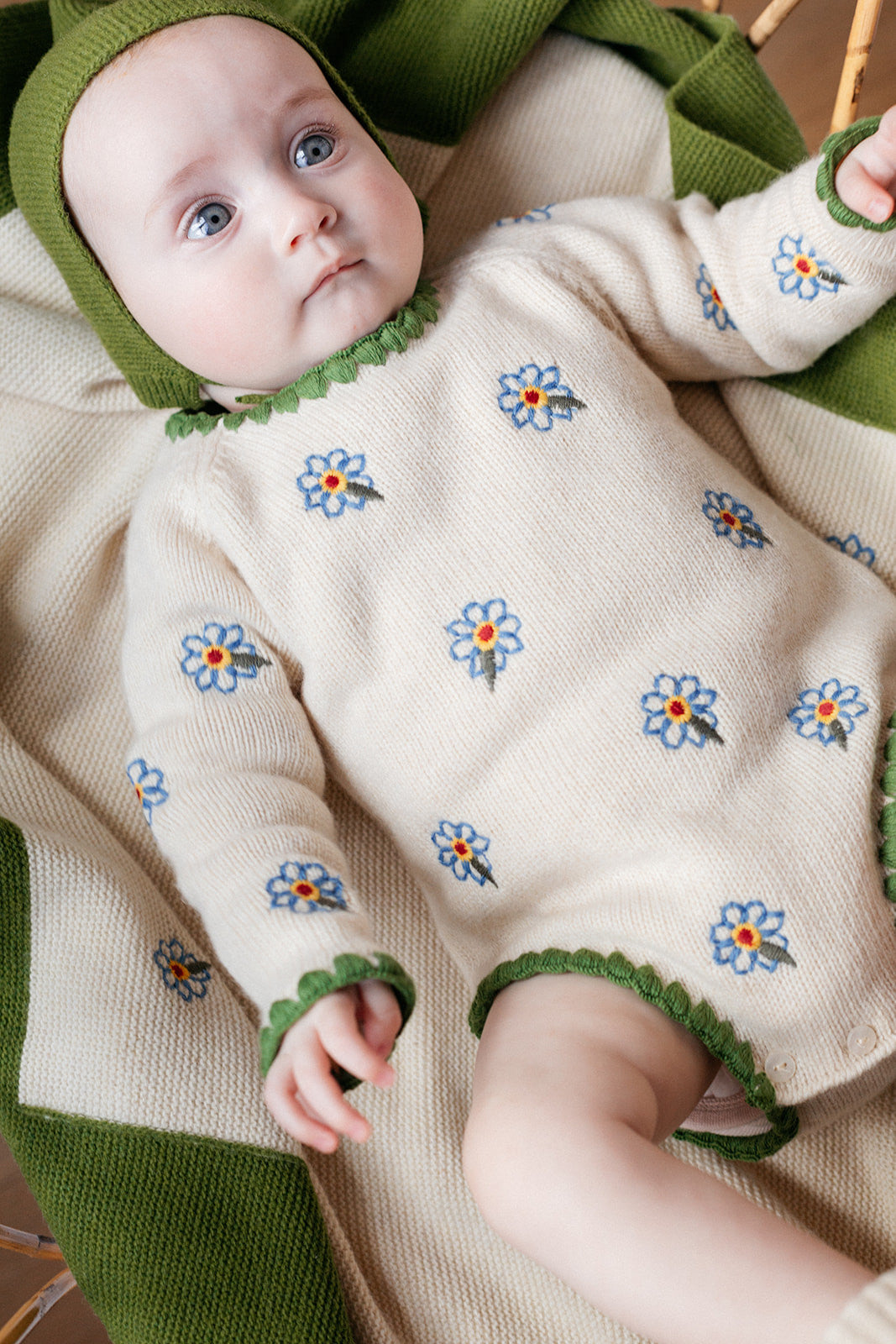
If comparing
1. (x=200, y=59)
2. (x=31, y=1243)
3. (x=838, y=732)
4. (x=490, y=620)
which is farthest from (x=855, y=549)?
(x=31, y=1243)

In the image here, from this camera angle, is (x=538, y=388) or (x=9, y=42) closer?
(x=538, y=388)

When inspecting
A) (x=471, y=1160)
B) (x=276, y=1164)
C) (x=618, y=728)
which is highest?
(x=618, y=728)

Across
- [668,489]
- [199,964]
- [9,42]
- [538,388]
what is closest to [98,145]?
[9,42]

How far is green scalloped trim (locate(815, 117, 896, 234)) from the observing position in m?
0.97

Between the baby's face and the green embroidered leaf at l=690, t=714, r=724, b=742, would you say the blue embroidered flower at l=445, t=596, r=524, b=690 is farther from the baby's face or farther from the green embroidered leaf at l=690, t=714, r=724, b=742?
the baby's face

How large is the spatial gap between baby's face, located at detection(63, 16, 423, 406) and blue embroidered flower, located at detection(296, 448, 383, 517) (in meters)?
0.09

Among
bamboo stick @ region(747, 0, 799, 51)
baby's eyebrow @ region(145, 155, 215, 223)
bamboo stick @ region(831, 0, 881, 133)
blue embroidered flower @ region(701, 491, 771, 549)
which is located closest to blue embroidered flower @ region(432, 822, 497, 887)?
blue embroidered flower @ region(701, 491, 771, 549)

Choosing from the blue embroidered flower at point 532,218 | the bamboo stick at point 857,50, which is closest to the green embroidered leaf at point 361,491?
the blue embroidered flower at point 532,218

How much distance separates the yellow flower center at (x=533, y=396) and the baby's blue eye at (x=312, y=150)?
253 mm

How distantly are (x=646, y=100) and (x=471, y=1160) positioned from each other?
3.44ft

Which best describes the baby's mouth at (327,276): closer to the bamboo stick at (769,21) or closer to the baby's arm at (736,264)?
the baby's arm at (736,264)

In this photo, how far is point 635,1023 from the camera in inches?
32.1

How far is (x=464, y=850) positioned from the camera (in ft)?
3.08

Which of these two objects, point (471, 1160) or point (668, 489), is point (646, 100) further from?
point (471, 1160)
